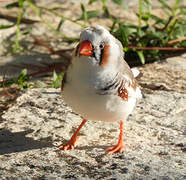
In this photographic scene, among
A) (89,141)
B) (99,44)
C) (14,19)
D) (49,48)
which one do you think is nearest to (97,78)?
(99,44)

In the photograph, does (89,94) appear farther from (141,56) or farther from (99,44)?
(141,56)

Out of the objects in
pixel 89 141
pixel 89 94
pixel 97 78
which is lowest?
pixel 89 141

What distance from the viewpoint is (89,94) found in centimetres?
265

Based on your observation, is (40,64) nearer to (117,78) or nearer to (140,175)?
(117,78)

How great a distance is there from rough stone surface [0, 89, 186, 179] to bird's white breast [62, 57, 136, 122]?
1.07ft

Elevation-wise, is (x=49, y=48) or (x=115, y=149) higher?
(x=115, y=149)

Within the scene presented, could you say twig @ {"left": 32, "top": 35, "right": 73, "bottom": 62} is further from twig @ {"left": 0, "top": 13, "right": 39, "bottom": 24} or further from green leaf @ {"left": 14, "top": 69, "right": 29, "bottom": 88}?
green leaf @ {"left": 14, "top": 69, "right": 29, "bottom": 88}

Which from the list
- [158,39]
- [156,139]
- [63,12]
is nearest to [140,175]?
[156,139]

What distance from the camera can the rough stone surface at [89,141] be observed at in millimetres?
2629

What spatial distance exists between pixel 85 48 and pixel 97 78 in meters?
0.21

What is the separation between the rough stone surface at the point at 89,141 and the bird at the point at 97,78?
330 millimetres

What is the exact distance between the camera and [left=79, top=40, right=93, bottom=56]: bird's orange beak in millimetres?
2541

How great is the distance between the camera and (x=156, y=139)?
3131mm

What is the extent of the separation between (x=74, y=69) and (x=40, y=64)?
2.29m
